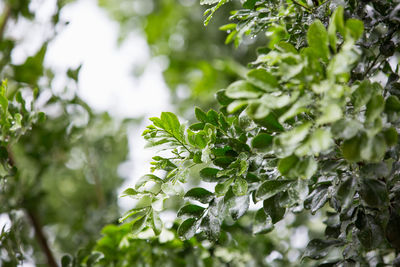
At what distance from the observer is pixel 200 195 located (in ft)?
1.78

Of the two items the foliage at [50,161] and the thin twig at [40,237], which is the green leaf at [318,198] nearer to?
the foliage at [50,161]

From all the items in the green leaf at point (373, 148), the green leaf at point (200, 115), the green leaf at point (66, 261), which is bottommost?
the green leaf at point (66, 261)

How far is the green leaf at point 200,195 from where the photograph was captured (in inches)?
21.3

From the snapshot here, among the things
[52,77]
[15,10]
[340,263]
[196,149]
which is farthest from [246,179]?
[15,10]

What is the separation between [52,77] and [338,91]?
91cm

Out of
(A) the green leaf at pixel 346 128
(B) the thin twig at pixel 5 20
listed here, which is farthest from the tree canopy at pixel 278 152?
(B) the thin twig at pixel 5 20

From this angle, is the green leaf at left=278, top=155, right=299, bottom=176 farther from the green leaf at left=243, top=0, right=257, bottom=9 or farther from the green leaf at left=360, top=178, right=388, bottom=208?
the green leaf at left=243, top=0, right=257, bottom=9

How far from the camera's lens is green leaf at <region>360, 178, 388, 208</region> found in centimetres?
41

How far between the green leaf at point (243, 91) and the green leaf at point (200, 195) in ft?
0.65

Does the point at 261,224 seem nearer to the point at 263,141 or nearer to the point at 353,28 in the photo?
the point at 263,141

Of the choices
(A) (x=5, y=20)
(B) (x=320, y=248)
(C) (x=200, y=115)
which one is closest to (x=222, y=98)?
(C) (x=200, y=115)

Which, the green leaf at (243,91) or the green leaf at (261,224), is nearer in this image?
the green leaf at (243,91)

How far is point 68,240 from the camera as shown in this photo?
121cm

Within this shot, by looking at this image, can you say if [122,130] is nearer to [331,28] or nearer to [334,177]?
[334,177]
